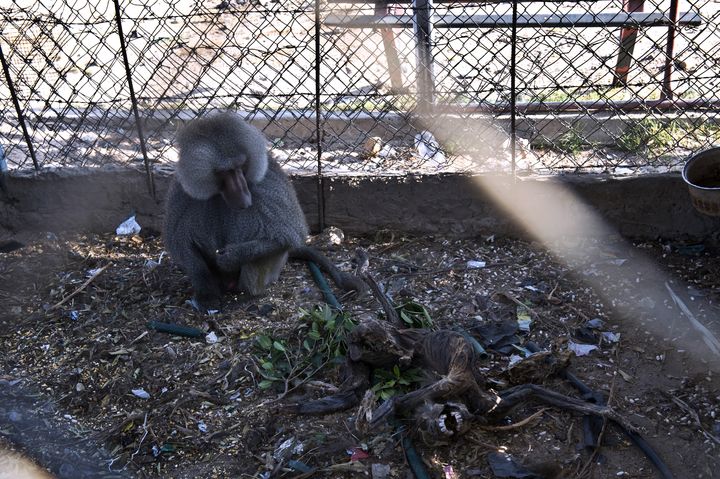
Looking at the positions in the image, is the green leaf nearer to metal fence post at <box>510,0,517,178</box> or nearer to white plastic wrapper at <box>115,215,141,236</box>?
white plastic wrapper at <box>115,215,141,236</box>

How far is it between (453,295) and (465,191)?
89cm

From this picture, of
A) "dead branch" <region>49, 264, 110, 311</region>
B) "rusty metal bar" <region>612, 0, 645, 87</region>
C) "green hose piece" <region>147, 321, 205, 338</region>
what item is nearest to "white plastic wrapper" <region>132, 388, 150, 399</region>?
"green hose piece" <region>147, 321, 205, 338</region>

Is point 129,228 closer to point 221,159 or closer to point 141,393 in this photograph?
point 221,159

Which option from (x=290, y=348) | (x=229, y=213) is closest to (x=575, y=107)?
(x=229, y=213)

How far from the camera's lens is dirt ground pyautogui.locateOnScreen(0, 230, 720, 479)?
3.75 metres

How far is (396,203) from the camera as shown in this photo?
5.73m

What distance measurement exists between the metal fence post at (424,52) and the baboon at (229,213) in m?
1.58

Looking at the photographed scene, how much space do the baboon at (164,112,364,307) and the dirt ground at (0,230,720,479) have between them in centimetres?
20

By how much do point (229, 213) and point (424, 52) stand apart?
2.15m

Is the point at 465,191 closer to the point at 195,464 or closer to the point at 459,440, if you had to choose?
the point at 459,440

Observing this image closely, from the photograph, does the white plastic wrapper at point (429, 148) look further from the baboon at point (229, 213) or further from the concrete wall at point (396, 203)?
the baboon at point (229, 213)

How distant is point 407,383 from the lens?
4.09m

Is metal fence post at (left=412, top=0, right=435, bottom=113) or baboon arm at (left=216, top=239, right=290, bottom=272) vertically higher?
metal fence post at (left=412, top=0, right=435, bottom=113)

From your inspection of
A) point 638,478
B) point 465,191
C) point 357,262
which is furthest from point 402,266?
point 638,478
